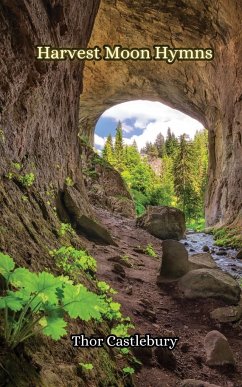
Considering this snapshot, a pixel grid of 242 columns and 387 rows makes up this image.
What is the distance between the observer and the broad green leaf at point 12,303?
162cm

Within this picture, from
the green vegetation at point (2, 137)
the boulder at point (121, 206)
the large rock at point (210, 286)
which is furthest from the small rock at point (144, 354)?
the boulder at point (121, 206)

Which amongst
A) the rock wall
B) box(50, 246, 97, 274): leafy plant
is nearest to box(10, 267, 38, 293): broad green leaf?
box(50, 246, 97, 274): leafy plant

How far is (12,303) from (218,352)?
3112mm

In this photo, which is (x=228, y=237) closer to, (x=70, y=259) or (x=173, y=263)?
(x=173, y=263)

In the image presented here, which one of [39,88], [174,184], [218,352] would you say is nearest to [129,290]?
[218,352]

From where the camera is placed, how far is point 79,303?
5.69 ft

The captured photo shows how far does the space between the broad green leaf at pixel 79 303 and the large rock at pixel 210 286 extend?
14.3 ft

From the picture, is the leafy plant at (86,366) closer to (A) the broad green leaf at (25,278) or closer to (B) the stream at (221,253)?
(A) the broad green leaf at (25,278)

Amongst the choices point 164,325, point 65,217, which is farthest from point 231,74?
point 164,325

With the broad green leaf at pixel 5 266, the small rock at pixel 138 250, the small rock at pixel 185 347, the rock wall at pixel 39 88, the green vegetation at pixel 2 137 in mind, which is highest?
the rock wall at pixel 39 88

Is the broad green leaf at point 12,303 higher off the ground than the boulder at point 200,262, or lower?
higher

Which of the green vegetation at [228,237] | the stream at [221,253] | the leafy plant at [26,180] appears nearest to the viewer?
the leafy plant at [26,180]

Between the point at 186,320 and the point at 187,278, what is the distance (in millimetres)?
1115

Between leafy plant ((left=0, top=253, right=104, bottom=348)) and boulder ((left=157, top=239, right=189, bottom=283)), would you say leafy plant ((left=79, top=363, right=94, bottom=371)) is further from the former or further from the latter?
boulder ((left=157, top=239, right=189, bottom=283))
